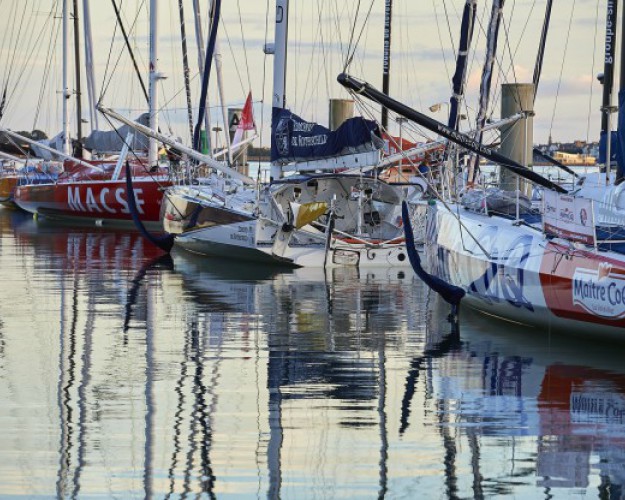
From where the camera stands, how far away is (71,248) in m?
32.0

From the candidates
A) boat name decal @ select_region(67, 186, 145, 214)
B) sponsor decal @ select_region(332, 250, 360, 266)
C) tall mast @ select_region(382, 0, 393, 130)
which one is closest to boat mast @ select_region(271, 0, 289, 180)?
sponsor decal @ select_region(332, 250, 360, 266)

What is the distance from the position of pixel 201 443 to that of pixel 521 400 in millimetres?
3227

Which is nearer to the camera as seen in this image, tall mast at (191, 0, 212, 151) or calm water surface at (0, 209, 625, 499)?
calm water surface at (0, 209, 625, 499)

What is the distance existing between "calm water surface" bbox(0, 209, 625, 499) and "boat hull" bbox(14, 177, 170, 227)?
58.0ft

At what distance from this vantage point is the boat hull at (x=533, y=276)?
45.4 ft

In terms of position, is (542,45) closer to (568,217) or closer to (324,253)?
(324,253)

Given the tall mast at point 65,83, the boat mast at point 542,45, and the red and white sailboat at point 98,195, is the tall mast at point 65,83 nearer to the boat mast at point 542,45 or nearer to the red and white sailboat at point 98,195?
the red and white sailboat at point 98,195

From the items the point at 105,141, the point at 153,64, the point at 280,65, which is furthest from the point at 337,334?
the point at 105,141

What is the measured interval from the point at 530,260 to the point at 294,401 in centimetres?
447

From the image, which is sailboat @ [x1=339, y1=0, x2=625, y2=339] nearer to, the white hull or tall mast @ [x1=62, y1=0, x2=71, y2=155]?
the white hull

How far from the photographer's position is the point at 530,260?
15.2 m

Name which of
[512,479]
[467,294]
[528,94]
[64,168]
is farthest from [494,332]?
[64,168]

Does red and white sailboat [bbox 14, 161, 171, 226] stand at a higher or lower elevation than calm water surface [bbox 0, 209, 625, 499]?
higher

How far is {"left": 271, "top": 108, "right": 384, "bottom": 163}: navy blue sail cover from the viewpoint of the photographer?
23703mm
